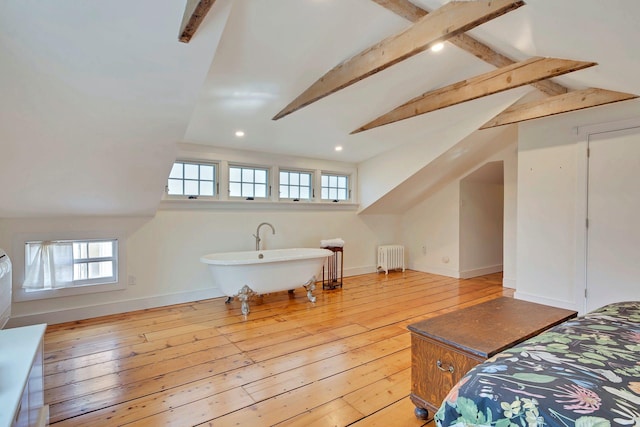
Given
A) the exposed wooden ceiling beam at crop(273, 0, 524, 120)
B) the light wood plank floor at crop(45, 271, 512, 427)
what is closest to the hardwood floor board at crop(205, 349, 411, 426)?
the light wood plank floor at crop(45, 271, 512, 427)

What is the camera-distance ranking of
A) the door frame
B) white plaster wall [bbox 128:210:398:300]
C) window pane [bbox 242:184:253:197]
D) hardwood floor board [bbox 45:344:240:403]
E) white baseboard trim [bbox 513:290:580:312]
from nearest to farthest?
hardwood floor board [bbox 45:344:240:403], the door frame, white baseboard trim [bbox 513:290:580:312], white plaster wall [bbox 128:210:398:300], window pane [bbox 242:184:253:197]

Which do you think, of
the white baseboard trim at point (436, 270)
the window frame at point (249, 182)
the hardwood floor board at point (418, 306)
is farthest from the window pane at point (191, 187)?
the white baseboard trim at point (436, 270)

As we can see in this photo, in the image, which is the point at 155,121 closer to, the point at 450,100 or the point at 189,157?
the point at 189,157

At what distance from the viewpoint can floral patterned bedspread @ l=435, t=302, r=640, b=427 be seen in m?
0.86

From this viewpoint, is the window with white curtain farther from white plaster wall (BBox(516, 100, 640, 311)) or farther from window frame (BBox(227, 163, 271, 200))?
white plaster wall (BBox(516, 100, 640, 311))

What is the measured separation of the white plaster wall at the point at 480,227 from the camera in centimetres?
556

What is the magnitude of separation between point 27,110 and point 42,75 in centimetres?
35

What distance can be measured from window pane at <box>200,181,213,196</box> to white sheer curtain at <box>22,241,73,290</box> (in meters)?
1.50

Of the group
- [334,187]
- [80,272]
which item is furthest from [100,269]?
[334,187]

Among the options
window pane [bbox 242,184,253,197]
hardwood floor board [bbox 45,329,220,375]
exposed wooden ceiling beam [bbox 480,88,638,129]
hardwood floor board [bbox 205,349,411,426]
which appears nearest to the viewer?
hardwood floor board [bbox 205,349,411,426]

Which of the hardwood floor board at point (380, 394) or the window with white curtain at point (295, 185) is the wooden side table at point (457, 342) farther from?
the window with white curtain at point (295, 185)

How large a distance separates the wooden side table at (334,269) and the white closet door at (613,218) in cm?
304

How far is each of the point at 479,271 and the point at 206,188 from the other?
493cm

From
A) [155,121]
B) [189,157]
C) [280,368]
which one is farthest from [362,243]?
[155,121]
